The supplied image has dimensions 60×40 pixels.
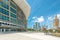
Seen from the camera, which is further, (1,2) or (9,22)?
(9,22)

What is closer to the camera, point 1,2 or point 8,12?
point 1,2

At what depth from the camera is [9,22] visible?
51.4 metres

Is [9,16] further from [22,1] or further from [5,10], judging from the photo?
[22,1]

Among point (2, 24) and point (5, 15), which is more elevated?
point (5, 15)

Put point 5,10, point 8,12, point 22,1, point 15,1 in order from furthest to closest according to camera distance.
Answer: point 22,1
point 15,1
point 8,12
point 5,10

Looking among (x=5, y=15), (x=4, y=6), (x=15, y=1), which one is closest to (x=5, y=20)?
(x=5, y=15)

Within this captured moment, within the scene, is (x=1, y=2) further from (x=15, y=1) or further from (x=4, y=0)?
(x=15, y=1)

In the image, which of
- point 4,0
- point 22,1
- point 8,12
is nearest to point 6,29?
point 8,12

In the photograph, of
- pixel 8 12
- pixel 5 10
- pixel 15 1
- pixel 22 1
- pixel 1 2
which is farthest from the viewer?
pixel 22 1

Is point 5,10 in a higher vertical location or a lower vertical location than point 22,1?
lower

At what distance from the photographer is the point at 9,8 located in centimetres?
5100

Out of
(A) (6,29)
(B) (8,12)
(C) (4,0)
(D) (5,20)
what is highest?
(C) (4,0)

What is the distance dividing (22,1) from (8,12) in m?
12.1

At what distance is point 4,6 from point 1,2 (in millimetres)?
2933
